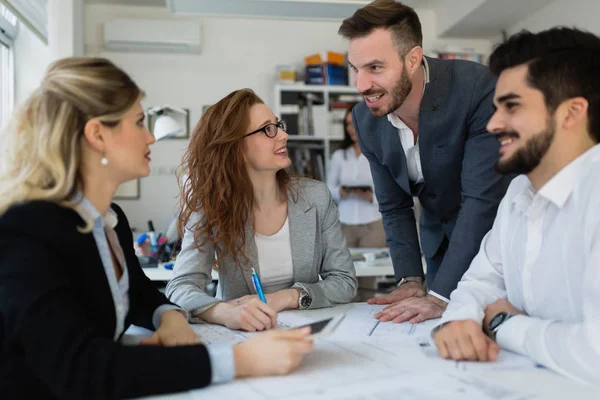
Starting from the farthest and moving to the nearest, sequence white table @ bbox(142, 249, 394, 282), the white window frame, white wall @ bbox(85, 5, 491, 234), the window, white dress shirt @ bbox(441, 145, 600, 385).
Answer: white wall @ bbox(85, 5, 491, 234) → the window → the white window frame → white table @ bbox(142, 249, 394, 282) → white dress shirt @ bbox(441, 145, 600, 385)

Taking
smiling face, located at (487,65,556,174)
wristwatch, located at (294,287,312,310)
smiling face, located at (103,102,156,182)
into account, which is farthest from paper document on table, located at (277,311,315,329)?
smiling face, located at (487,65,556,174)

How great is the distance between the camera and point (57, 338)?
861mm

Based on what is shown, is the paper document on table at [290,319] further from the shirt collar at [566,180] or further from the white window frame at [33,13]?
the white window frame at [33,13]

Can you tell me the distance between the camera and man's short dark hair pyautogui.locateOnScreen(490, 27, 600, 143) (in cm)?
122

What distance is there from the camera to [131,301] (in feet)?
4.23

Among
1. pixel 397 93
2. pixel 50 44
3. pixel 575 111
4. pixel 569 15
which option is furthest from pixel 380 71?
pixel 50 44

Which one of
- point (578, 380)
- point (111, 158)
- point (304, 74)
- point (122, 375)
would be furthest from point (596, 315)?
point (304, 74)

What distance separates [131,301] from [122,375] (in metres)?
0.45

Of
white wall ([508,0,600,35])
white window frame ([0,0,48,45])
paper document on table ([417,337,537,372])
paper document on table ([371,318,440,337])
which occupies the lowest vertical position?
paper document on table ([371,318,440,337])

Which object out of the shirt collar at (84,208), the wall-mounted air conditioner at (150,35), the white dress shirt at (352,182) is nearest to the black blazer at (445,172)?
the shirt collar at (84,208)

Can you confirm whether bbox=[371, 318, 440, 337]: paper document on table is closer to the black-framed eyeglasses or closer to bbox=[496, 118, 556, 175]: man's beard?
bbox=[496, 118, 556, 175]: man's beard

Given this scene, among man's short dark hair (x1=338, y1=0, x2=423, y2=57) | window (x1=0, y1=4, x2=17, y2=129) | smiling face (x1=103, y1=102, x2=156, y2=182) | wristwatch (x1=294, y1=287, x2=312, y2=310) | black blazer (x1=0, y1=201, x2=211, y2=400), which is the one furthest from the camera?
window (x1=0, y1=4, x2=17, y2=129)

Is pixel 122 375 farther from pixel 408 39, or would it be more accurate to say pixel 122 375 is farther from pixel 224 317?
pixel 408 39

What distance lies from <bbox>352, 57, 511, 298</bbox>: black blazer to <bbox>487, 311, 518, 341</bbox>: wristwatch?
370mm
